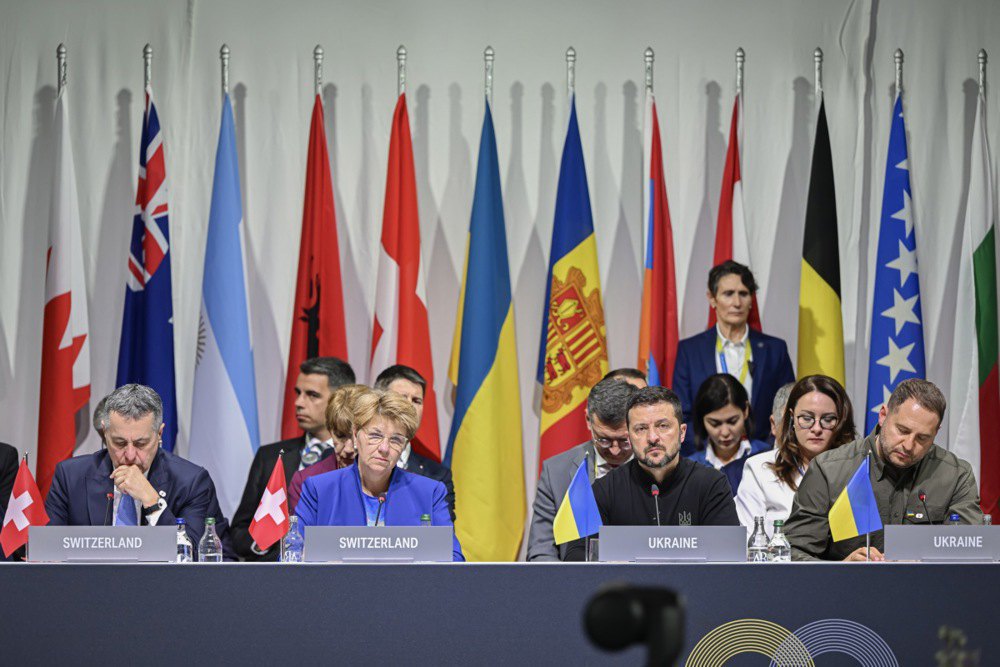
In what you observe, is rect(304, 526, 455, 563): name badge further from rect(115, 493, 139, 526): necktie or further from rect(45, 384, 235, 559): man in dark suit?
rect(115, 493, 139, 526): necktie

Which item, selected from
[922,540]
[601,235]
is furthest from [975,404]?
[922,540]

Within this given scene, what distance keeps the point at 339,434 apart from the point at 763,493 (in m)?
1.58

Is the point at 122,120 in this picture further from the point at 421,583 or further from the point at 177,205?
the point at 421,583

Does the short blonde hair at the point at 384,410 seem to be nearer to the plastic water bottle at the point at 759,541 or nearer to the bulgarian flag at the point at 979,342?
the plastic water bottle at the point at 759,541

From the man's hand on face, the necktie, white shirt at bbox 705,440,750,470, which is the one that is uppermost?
white shirt at bbox 705,440,750,470

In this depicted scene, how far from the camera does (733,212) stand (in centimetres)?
631

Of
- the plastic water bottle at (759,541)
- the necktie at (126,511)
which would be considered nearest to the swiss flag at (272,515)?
the necktie at (126,511)

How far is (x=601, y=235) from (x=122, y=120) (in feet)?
8.26

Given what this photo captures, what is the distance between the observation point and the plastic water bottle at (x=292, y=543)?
13.0 ft

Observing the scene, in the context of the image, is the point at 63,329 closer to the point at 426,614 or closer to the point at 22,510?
the point at 22,510

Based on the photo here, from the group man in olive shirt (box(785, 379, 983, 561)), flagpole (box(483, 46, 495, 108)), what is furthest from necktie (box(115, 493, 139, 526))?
flagpole (box(483, 46, 495, 108))

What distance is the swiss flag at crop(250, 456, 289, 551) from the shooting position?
393cm

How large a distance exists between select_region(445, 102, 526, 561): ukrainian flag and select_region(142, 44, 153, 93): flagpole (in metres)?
1.64

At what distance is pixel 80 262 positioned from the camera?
6.21 metres
